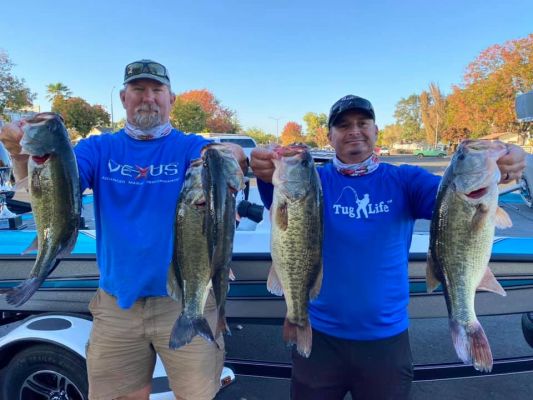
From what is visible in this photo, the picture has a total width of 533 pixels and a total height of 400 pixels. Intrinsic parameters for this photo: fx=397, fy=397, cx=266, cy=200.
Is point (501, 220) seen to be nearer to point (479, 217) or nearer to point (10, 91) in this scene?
point (479, 217)

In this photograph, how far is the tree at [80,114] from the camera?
41.2 metres

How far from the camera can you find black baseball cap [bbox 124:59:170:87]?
7.59ft

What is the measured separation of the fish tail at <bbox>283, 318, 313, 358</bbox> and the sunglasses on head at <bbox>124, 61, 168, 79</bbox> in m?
1.61

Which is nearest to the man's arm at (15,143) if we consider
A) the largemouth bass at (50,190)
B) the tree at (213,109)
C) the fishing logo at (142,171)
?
the largemouth bass at (50,190)

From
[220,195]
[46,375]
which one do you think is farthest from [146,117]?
[46,375]

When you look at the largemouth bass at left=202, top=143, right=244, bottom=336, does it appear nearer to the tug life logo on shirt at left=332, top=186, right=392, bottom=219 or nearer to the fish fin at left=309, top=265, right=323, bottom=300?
the fish fin at left=309, top=265, right=323, bottom=300

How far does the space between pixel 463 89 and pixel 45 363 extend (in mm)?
39232

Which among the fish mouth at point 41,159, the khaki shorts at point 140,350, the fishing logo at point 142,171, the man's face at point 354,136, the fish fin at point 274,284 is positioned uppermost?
the man's face at point 354,136

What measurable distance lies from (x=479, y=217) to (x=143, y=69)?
76.5 inches

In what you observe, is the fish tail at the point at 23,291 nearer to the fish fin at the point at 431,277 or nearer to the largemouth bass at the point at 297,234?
the largemouth bass at the point at 297,234

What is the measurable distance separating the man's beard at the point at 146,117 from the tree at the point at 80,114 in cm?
4184

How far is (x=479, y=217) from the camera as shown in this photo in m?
1.70

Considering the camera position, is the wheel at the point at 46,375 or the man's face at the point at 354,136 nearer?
the man's face at the point at 354,136

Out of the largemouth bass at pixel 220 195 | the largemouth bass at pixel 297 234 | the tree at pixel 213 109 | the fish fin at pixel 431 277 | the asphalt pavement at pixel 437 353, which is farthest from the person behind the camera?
the tree at pixel 213 109
